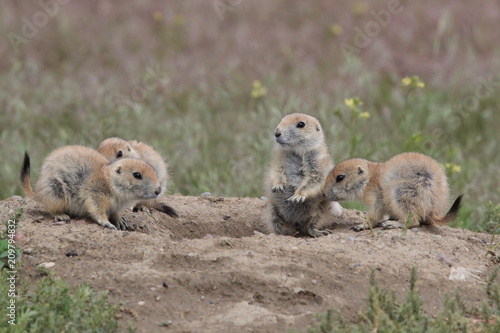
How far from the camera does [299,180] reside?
702cm

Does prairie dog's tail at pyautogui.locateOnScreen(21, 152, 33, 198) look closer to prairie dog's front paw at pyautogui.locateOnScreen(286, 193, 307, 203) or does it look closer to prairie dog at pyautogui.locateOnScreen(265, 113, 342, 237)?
prairie dog at pyautogui.locateOnScreen(265, 113, 342, 237)

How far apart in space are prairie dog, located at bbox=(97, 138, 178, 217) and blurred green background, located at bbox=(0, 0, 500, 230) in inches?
59.1

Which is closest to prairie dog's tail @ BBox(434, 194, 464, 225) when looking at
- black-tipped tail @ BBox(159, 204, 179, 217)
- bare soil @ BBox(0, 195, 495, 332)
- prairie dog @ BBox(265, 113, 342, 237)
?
bare soil @ BBox(0, 195, 495, 332)

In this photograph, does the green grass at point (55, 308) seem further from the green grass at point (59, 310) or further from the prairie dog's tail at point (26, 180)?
the prairie dog's tail at point (26, 180)

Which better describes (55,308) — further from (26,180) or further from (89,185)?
(26,180)

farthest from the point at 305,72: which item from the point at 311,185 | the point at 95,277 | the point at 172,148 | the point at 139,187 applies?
the point at 95,277

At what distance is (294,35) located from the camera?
1591 cm

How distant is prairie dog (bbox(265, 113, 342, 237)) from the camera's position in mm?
6957

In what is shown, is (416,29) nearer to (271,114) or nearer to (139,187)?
(271,114)

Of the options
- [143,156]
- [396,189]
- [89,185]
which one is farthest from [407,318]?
[143,156]

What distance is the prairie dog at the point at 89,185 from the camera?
6.17m

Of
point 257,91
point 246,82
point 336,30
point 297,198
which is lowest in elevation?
point 297,198

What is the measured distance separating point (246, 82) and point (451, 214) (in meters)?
7.15

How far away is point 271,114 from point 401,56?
4.66 meters
